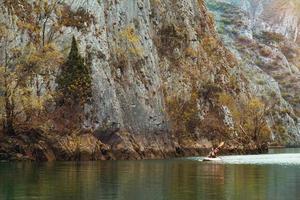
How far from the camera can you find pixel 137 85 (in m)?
112

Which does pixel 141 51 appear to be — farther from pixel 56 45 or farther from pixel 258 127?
pixel 258 127

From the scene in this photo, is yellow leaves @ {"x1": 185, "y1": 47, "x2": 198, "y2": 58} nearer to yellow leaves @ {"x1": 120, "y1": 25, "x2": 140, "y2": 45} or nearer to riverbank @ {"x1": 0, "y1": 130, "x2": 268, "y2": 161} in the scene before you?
yellow leaves @ {"x1": 120, "y1": 25, "x2": 140, "y2": 45}

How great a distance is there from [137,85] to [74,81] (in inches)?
753

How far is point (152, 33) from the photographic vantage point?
13975 centimetres

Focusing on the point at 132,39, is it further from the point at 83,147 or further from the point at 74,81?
the point at 83,147

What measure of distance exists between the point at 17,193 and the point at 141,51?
85481 mm

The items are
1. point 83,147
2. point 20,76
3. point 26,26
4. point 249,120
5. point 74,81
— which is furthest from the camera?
point 249,120

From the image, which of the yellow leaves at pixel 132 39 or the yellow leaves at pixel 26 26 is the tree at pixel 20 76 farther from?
the yellow leaves at pixel 132 39

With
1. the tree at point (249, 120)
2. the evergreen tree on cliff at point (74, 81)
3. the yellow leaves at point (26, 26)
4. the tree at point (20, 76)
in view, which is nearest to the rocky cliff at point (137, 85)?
the yellow leaves at point (26, 26)

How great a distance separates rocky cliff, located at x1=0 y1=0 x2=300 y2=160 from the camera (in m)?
91.0

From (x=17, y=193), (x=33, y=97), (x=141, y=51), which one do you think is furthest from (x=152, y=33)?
(x=17, y=193)

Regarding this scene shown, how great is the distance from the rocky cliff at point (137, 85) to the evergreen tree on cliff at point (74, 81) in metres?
1.75

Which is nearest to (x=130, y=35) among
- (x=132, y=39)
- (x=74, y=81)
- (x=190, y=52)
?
(x=132, y=39)

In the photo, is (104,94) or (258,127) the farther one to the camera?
(258,127)
